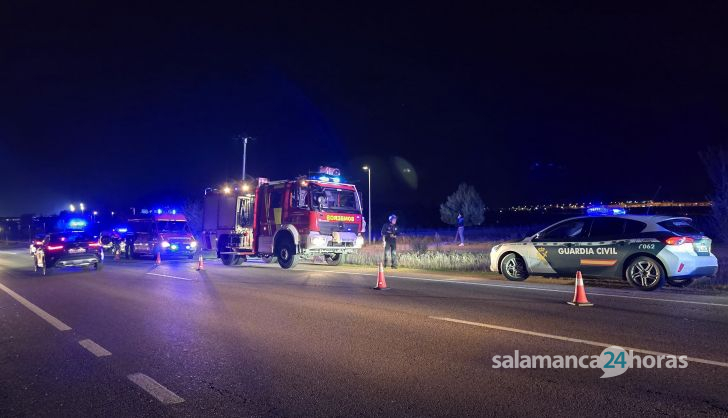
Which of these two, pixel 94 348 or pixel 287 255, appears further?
pixel 287 255

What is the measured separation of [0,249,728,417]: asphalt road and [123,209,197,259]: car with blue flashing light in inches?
546

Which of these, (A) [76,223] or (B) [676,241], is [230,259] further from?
(B) [676,241]

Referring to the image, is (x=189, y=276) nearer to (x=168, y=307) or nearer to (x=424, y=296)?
(x=168, y=307)

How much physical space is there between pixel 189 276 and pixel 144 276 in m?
1.63

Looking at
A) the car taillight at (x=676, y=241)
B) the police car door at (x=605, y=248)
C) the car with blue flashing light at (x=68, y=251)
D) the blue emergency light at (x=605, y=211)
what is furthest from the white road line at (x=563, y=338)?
the car with blue flashing light at (x=68, y=251)

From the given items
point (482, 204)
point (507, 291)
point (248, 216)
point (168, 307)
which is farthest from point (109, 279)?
point (482, 204)

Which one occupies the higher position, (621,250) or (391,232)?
(391,232)

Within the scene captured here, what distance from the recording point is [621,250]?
1100cm

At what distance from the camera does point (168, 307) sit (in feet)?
32.9

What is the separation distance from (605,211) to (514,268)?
255 cm

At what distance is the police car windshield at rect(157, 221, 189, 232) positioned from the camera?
25859mm

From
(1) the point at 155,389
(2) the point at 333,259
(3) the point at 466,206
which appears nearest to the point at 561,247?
(2) the point at 333,259

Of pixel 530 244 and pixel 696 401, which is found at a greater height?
pixel 530 244

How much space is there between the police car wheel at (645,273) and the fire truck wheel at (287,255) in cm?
1012
